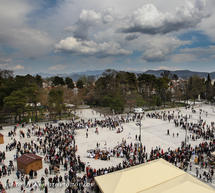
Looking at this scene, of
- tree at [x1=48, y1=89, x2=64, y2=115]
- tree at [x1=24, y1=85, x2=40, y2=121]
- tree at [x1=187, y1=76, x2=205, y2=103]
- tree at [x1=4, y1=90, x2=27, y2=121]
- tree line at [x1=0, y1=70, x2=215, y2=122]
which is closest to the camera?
tree at [x1=4, y1=90, x2=27, y2=121]

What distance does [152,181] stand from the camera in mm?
10773

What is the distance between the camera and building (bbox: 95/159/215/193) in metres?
9.84

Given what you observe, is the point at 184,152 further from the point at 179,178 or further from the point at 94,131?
the point at 94,131

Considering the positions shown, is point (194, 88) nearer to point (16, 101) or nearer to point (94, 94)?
point (94, 94)

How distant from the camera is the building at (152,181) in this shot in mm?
9844

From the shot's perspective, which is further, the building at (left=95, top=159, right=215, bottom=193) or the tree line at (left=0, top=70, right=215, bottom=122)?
the tree line at (left=0, top=70, right=215, bottom=122)

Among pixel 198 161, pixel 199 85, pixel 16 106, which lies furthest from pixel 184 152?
pixel 199 85

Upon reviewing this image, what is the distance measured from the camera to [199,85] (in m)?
62.5

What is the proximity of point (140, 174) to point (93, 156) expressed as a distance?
884 cm

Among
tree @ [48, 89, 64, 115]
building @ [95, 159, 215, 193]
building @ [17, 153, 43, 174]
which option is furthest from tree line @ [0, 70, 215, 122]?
building @ [95, 159, 215, 193]

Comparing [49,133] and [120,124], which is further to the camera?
[120,124]

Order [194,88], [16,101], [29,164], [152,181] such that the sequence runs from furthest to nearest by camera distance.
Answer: [194,88], [16,101], [29,164], [152,181]

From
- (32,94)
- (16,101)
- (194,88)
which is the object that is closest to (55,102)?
(32,94)

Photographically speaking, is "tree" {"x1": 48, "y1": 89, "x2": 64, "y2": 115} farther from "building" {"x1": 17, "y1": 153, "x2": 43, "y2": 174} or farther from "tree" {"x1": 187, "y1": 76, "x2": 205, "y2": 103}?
"tree" {"x1": 187, "y1": 76, "x2": 205, "y2": 103}
